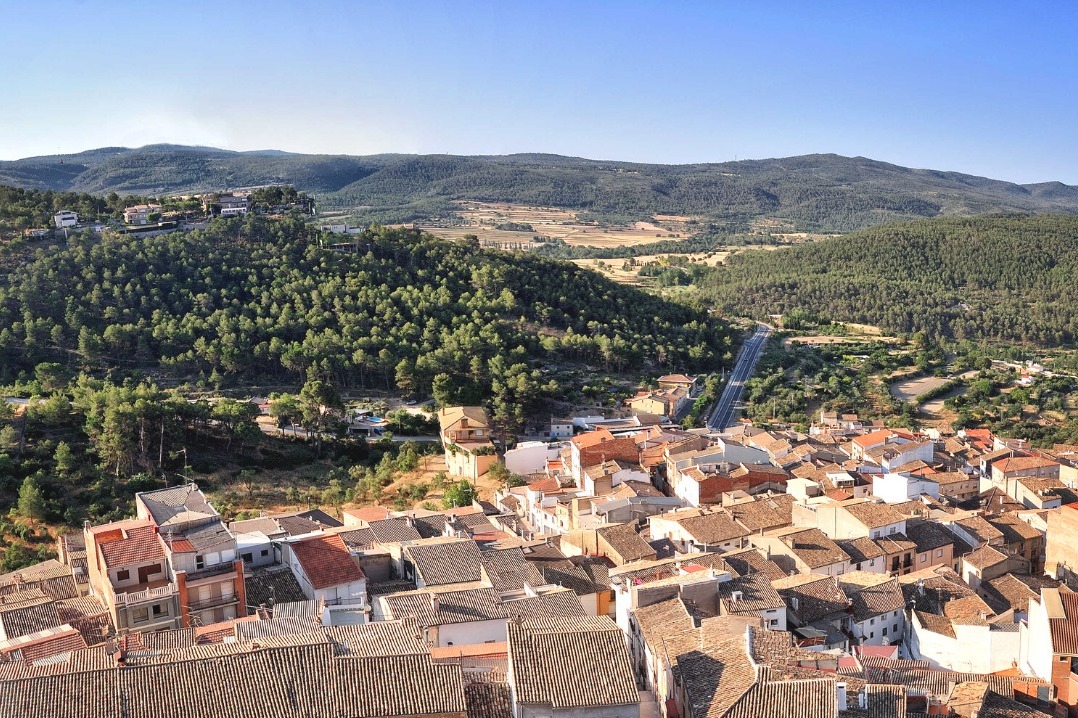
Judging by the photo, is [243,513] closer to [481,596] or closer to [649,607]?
[481,596]

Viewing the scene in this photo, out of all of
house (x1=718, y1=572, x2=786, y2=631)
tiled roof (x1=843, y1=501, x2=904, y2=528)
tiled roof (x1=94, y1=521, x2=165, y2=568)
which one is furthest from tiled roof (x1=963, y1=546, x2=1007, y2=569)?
tiled roof (x1=94, y1=521, x2=165, y2=568)

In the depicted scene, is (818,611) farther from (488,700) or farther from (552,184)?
(552,184)

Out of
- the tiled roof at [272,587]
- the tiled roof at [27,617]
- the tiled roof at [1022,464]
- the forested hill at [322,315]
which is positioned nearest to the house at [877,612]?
the tiled roof at [272,587]

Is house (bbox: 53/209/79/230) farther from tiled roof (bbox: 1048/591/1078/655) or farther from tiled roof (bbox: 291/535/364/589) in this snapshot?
tiled roof (bbox: 1048/591/1078/655)

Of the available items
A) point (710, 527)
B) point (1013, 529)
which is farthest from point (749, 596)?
point (1013, 529)

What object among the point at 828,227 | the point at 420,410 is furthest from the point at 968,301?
the point at 828,227

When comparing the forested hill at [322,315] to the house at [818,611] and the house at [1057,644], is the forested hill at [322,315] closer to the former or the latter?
the house at [818,611]
